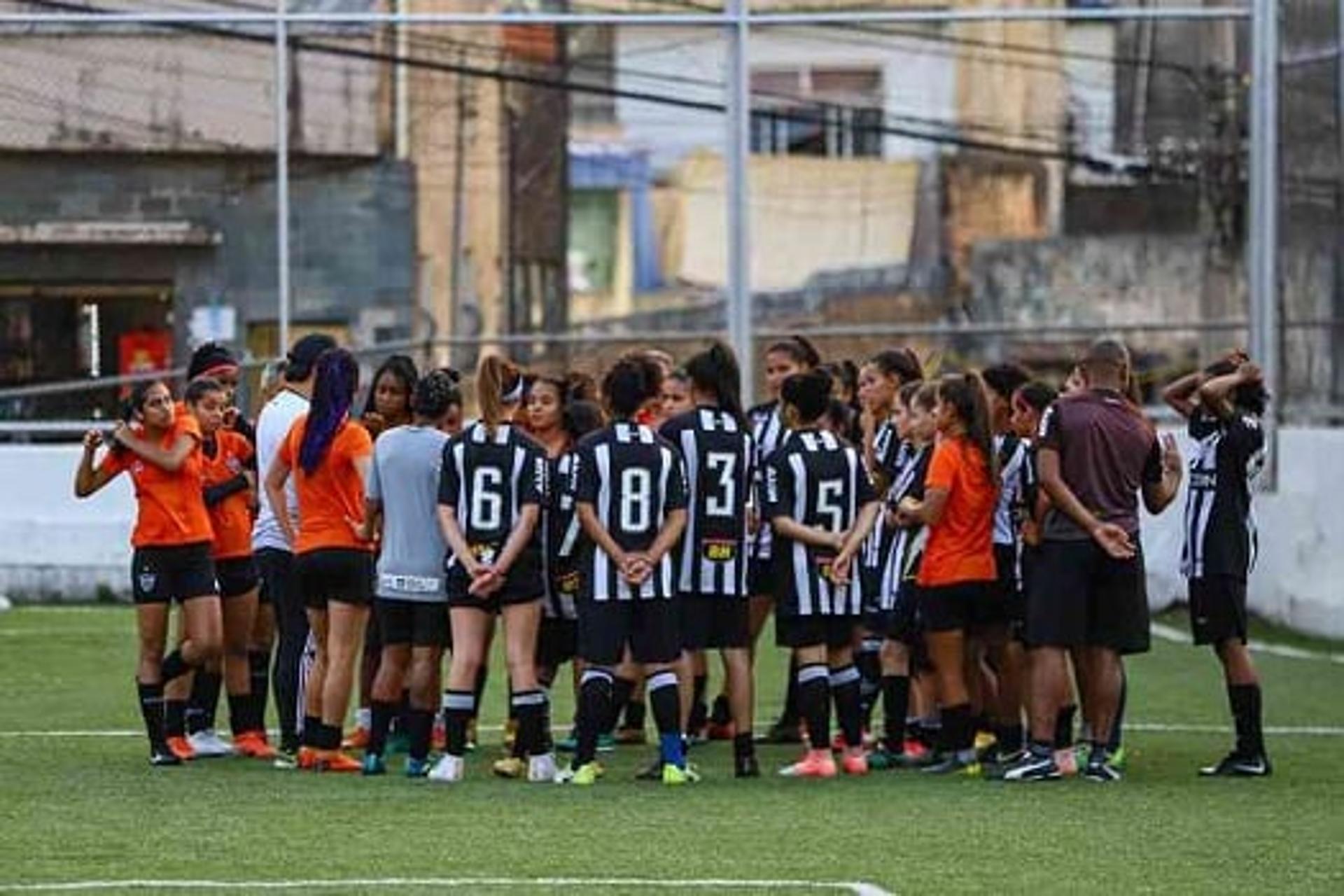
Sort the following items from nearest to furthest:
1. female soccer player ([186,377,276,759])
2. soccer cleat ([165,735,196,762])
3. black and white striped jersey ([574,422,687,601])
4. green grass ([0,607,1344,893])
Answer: green grass ([0,607,1344,893]) → black and white striped jersey ([574,422,687,601]) → soccer cleat ([165,735,196,762]) → female soccer player ([186,377,276,759])

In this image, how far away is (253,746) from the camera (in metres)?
15.7

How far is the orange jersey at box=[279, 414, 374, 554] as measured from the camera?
49.0ft

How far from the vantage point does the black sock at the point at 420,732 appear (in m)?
14.8

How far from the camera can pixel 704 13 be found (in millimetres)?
30484

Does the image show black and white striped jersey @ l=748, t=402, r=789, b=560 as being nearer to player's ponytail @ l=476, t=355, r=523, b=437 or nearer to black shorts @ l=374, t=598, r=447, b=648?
player's ponytail @ l=476, t=355, r=523, b=437

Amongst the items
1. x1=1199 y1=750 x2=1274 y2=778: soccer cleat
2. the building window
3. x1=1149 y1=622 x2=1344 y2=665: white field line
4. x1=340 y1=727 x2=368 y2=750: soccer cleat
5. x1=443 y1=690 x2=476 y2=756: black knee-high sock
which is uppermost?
the building window

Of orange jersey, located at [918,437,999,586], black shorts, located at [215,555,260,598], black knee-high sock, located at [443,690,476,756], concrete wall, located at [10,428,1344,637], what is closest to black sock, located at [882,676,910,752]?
orange jersey, located at [918,437,999,586]

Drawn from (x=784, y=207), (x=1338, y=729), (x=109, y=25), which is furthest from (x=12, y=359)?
(x=784, y=207)

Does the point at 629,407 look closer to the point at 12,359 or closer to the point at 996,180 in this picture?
the point at 12,359

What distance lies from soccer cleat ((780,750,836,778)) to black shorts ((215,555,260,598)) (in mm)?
2687

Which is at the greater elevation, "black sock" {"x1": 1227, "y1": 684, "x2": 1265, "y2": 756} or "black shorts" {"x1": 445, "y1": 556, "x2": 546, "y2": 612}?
"black shorts" {"x1": 445, "y1": 556, "x2": 546, "y2": 612}

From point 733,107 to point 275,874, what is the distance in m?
16.7

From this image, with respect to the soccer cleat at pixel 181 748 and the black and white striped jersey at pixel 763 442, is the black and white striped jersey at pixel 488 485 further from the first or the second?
the soccer cleat at pixel 181 748

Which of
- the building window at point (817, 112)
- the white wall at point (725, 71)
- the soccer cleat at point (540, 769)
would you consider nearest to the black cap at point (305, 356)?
the soccer cleat at point (540, 769)
